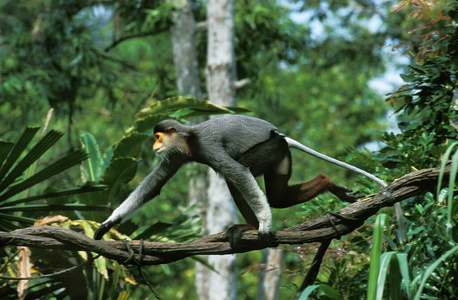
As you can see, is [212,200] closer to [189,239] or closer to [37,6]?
[189,239]

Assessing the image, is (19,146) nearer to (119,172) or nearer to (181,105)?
(119,172)

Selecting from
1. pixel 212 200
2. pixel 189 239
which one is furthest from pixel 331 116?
pixel 189 239

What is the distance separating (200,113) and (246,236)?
87.7 inches

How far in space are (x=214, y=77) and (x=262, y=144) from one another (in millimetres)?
4507

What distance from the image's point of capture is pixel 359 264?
3.37 m

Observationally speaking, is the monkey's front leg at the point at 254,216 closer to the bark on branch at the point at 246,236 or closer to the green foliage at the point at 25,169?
the bark on branch at the point at 246,236

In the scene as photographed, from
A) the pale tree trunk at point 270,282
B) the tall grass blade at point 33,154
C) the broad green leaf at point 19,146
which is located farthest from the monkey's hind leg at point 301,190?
the pale tree trunk at point 270,282

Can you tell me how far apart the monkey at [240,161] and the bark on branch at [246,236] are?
16 centimetres

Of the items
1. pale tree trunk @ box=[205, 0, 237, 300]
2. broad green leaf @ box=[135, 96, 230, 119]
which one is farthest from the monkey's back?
pale tree trunk @ box=[205, 0, 237, 300]

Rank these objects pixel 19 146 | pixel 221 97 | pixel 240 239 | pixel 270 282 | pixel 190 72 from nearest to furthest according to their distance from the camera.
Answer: pixel 240 239 → pixel 19 146 → pixel 221 97 → pixel 190 72 → pixel 270 282

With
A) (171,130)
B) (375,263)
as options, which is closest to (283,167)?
(171,130)

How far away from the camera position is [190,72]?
8562 mm

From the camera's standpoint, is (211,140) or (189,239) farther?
(189,239)

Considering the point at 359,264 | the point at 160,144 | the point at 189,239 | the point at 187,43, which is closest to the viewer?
the point at 160,144
